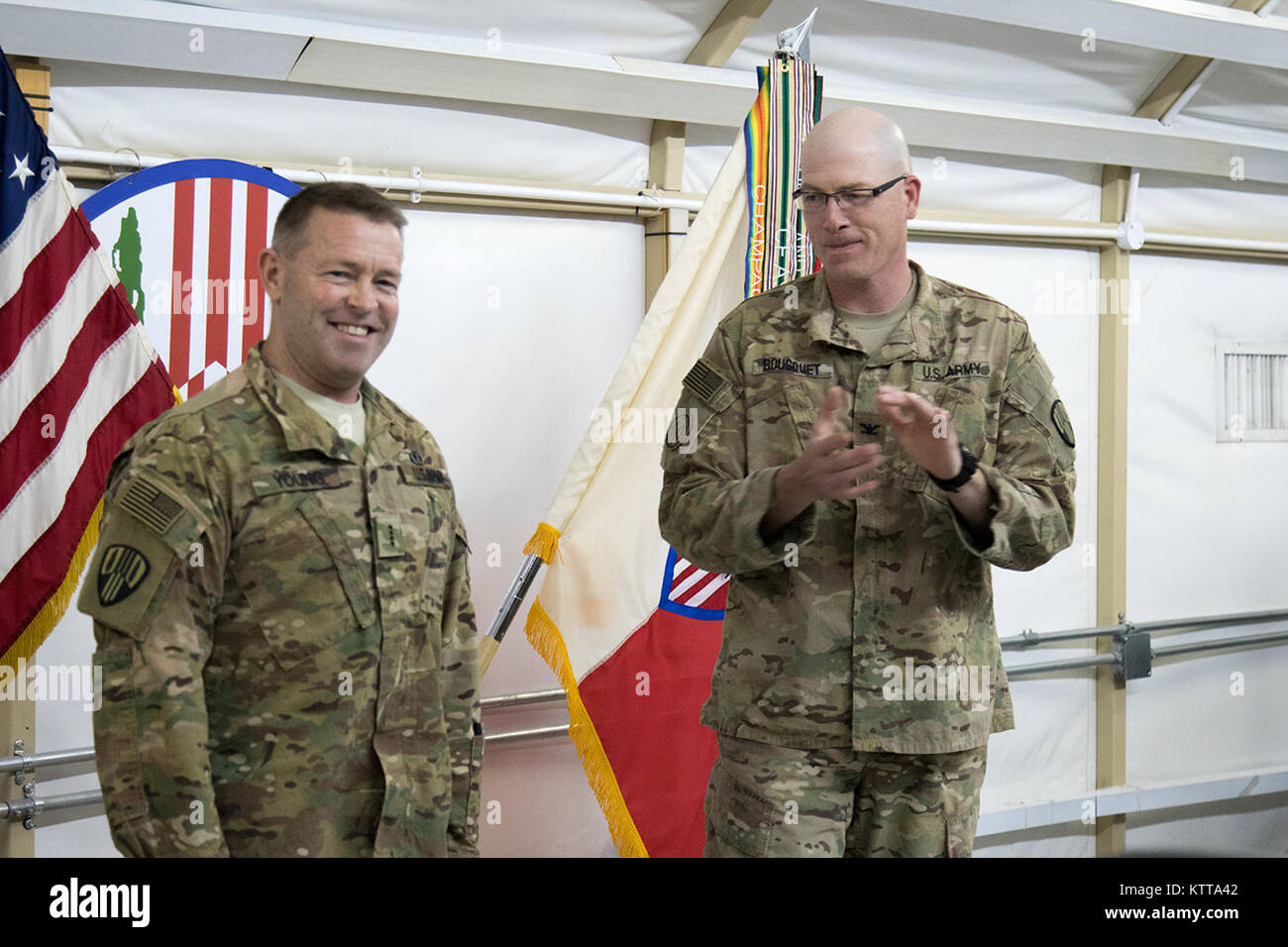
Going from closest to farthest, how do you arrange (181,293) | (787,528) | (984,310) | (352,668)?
(352,668) → (787,528) → (984,310) → (181,293)

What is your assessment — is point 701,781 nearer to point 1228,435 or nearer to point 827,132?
point 827,132

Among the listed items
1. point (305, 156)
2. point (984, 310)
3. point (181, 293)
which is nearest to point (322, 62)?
point (305, 156)

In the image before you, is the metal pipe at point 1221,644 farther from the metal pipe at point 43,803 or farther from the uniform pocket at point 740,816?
the metal pipe at point 43,803

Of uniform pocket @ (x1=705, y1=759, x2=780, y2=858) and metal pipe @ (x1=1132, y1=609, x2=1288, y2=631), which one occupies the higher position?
metal pipe @ (x1=1132, y1=609, x2=1288, y2=631)

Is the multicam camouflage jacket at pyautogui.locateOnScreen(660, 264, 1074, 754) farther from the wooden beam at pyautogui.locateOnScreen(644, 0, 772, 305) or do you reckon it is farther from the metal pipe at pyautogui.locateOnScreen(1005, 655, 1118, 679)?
the metal pipe at pyautogui.locateOnScreen(1005, 655, 1118, 679)

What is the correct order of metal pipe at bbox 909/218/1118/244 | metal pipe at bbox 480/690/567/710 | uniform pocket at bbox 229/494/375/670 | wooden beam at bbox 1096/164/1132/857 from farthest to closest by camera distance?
wooden beam at bbox 1096/164/1132/857 < metal pipe at bbox 909/218/1118/244 < metal pipe at bbox 480/690/567/710 < uniform pocket at bbox 229/494/375/670

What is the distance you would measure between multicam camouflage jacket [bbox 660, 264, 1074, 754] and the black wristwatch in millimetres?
74

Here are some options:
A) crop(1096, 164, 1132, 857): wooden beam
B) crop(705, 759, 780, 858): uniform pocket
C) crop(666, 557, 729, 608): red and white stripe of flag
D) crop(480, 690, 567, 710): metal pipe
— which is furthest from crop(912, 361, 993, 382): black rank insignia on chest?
crop(1096, 164, 1132, 857): wooden beam

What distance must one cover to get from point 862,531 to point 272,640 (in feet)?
2.89

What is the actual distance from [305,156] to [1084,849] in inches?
139

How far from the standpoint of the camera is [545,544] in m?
2.88

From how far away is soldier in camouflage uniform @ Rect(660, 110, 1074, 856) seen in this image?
1.84 m

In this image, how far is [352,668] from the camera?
5.36ft

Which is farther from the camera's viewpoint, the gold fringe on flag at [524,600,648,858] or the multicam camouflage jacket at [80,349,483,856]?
the gold fringe on flag at [524,600,648,858]
